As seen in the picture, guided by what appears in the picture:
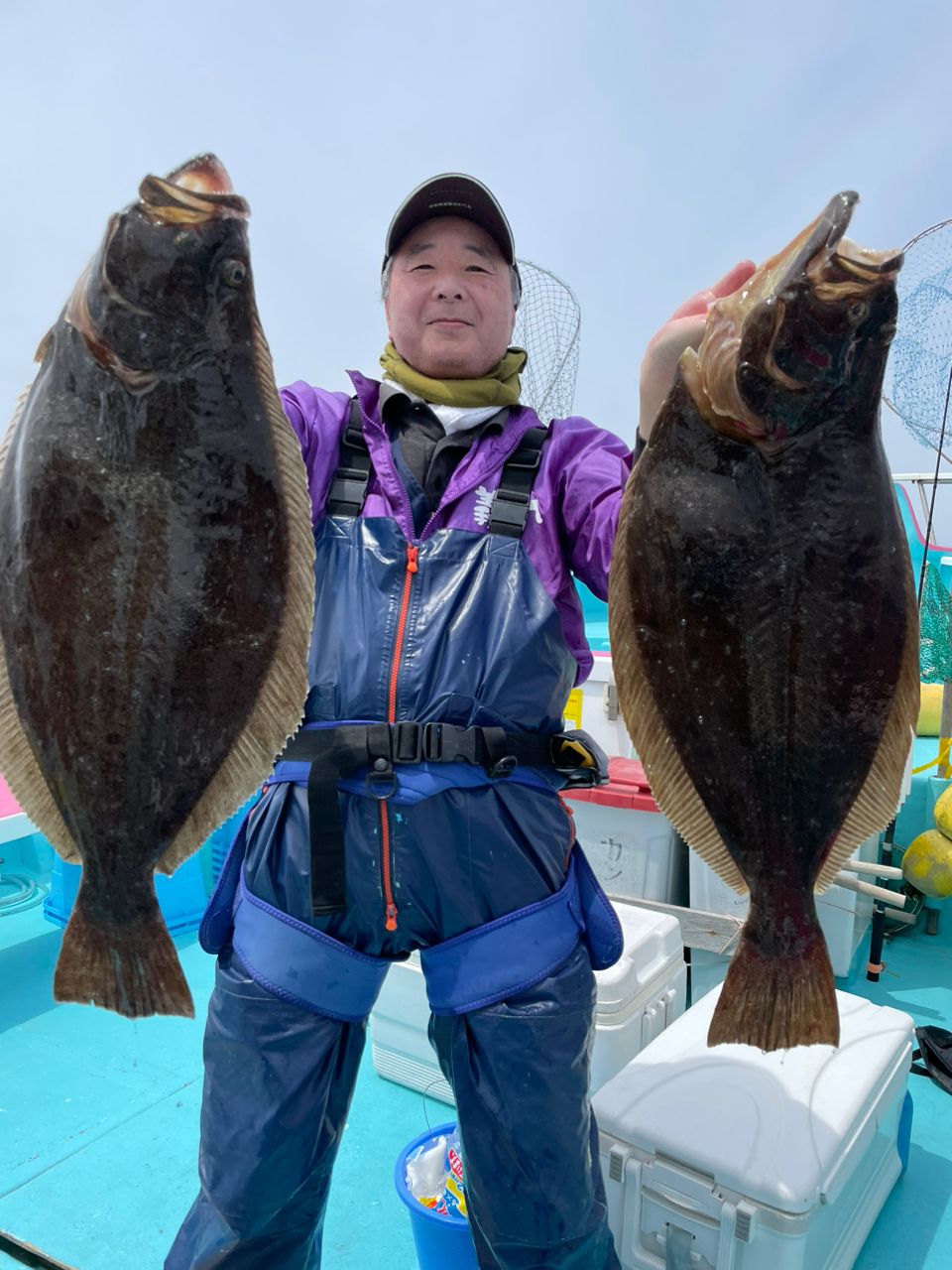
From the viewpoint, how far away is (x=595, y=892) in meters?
2.51

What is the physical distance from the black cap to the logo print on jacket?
0.93m

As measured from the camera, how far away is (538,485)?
2.52 m

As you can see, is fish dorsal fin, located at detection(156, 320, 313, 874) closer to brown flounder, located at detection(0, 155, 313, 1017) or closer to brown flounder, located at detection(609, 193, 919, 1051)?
brown flounder, located at detection(0, 155, 313, 1017)

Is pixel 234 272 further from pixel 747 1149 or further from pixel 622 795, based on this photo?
pixel 622 795

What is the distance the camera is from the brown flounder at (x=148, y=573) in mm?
1590

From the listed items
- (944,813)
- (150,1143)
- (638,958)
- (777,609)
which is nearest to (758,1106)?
(638,958)

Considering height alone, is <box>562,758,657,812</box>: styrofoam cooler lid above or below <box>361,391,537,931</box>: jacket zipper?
below

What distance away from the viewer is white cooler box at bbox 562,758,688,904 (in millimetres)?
5000

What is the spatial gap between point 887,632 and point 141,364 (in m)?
1.56

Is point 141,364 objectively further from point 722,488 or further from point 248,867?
point 248,867

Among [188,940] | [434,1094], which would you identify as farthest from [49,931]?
[434,1094]

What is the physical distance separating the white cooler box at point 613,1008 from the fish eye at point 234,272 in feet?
9.45

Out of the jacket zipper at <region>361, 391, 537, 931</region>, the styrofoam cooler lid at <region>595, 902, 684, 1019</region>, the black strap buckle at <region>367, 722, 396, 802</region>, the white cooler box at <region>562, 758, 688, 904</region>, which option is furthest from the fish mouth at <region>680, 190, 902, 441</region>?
the white cooler box at <region>562, 758, 688, 904</region>

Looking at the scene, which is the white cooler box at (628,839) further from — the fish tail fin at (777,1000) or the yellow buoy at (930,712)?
the yellow buoy at (930,712)
